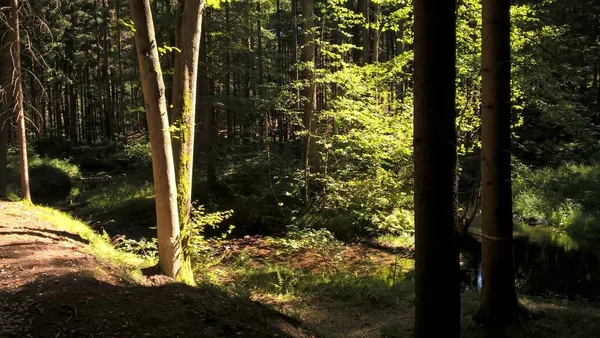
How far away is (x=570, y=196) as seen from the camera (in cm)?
1884

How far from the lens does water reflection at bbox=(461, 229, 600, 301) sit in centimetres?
985

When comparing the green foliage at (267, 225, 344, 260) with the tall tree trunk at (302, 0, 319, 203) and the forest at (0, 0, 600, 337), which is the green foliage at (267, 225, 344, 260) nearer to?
the forest at (0, 0, 600, 337)

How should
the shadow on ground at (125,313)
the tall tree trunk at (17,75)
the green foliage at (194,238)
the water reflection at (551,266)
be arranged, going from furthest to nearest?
the tall tree trunk at (17,75)
the water reflection at (551,266)
the green foliage at (194,238)
the shadow on ground at (125,313)

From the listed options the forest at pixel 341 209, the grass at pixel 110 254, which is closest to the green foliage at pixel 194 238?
the forest at pixel 341 209

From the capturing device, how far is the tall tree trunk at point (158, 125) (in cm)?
708

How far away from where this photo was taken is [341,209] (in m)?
14.7

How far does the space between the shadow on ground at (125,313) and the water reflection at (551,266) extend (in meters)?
6.41

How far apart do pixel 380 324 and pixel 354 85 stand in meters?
7.96

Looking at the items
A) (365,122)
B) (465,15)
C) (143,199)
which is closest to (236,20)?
(143,199)

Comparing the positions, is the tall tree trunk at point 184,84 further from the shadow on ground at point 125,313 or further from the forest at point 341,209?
the shadow on ground at point 125,313

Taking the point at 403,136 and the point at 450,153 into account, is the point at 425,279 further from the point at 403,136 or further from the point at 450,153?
the point at 403,136

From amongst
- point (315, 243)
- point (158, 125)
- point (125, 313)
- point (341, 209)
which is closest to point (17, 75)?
point (158, 125)

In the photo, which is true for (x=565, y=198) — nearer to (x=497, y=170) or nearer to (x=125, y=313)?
(x=497, y=170)

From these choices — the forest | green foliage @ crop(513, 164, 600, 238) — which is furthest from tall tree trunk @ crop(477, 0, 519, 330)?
green foliage @ crop(513, 164, 600, 238)
